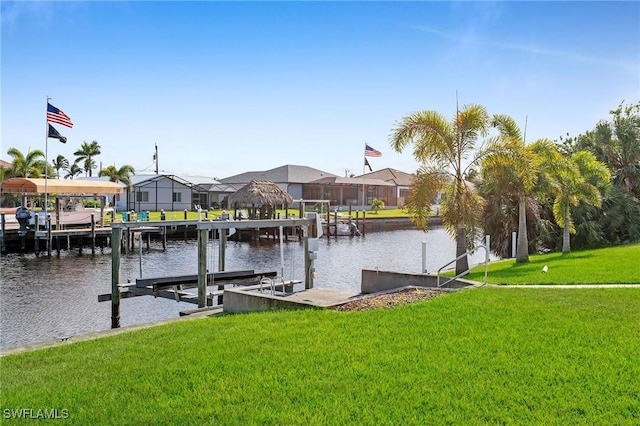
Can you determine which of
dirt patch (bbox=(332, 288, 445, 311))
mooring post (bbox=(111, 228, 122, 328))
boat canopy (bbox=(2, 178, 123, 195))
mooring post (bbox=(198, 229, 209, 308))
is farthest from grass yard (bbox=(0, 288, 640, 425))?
boat canopy (bbox=(2, 178, 123, 195))

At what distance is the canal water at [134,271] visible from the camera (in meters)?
15.5

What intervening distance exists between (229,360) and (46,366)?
2.73 meters

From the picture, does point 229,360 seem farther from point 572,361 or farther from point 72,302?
point 72,302

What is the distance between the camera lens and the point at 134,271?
2583 cm

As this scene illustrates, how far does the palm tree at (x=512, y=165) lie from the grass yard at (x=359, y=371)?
327 inches

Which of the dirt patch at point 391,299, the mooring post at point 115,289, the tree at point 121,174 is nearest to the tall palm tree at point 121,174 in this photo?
the tree at point 121,174

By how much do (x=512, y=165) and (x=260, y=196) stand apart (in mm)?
27978

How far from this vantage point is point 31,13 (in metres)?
11.8

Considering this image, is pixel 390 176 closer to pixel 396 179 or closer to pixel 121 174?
pixel 396 179

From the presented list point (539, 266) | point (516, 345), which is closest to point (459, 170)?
point (539, 266)

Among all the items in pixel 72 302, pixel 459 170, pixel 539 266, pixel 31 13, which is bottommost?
pixel 72 302

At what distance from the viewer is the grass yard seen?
17.0ft

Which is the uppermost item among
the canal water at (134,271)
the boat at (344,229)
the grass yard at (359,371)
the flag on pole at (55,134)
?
the flag on pole at (55,134)

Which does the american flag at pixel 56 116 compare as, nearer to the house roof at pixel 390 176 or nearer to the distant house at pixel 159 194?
the distant house at pixel 159 194
